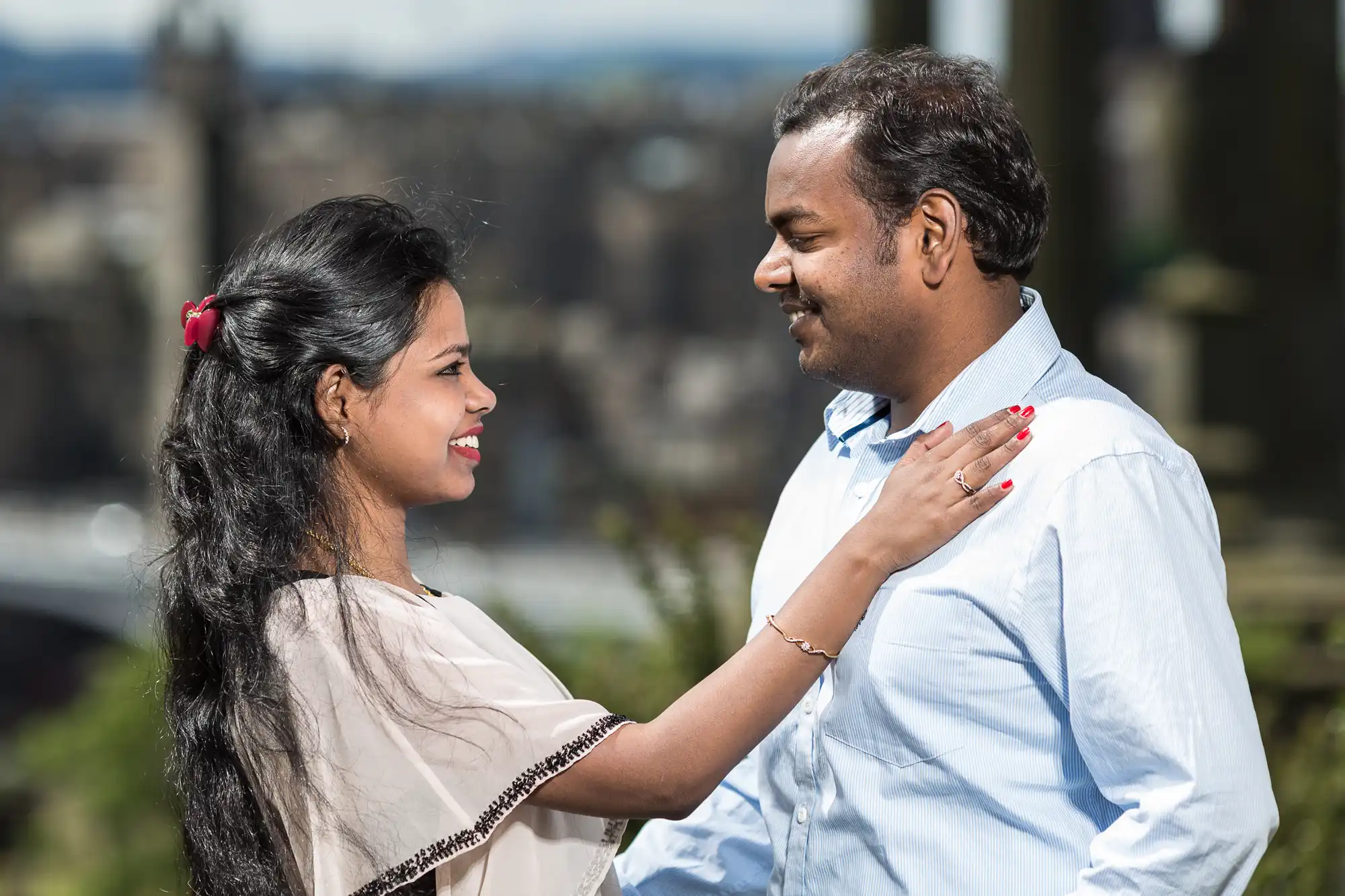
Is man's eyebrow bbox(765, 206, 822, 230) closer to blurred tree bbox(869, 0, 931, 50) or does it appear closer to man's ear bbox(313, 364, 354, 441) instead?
man's ear bbox(313, 364, 354, 441)

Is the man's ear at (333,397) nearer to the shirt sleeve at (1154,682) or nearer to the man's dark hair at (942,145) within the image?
the man's dark hair at (942,145)

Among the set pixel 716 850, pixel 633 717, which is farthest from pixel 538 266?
pixel 716 850

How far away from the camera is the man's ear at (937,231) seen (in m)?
1.96

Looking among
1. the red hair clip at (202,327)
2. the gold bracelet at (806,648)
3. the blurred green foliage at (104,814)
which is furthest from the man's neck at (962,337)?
the blurred green foliage at (104,814)

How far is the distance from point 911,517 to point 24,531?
34315 millimetres

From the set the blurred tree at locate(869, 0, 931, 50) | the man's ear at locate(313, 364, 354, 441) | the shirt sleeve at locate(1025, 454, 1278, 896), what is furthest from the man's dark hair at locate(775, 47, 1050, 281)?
Result: the blurred tree at locate(869, 0, 931, 50)

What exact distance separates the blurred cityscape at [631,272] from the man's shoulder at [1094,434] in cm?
197

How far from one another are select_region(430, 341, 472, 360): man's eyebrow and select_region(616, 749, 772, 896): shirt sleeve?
723mm

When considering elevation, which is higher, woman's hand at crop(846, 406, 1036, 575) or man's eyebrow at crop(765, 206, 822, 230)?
man's eyebrow at crop(765, 206, 822, 230)

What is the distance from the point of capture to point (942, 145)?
1952 millimetres

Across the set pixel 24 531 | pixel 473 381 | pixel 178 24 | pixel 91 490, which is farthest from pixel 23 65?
pixel 473 381

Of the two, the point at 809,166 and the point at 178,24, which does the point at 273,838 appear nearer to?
the point at 809,166

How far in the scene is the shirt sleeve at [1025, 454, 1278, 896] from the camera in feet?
5.31

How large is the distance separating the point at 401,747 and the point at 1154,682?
0.88 meters
